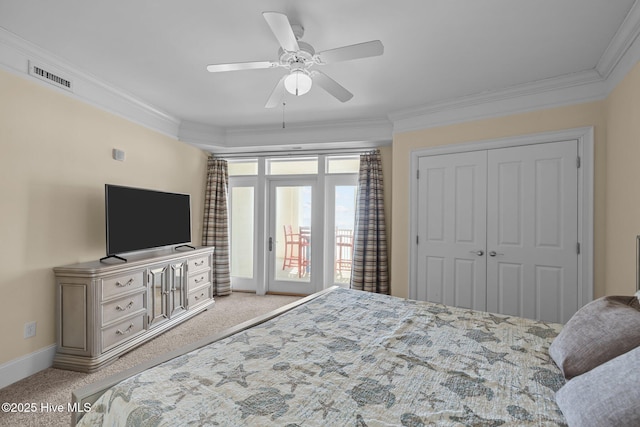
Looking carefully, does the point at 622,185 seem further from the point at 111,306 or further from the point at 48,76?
the point at 48,76

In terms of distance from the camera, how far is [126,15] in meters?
2.08

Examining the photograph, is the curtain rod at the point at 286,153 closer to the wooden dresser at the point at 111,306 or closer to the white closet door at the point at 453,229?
the white closet door at the point at 453,229

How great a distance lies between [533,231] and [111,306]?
13.2 ft

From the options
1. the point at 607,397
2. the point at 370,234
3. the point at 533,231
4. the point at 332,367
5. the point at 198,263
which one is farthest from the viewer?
the point at 370,234

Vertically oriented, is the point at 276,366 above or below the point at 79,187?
below

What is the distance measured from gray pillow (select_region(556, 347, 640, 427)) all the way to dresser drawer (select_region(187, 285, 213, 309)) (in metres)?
3.71

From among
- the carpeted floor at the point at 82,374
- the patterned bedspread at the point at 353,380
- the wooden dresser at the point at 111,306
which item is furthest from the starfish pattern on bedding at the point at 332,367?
the wooden dresser at the point at 111,306

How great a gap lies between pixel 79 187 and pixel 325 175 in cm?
300

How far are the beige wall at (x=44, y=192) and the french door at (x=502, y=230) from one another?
3.50 metres

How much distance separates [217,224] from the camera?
4.93 metres

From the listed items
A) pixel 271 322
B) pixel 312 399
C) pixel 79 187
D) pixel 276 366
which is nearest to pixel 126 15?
pixel 79 187

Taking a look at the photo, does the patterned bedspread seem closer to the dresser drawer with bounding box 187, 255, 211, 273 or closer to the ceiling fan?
the ceiling fan

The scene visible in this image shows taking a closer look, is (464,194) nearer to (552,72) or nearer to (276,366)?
(552,72)

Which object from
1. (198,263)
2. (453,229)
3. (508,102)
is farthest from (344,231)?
(508,102)
